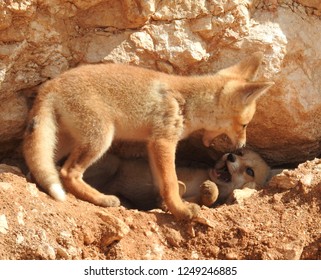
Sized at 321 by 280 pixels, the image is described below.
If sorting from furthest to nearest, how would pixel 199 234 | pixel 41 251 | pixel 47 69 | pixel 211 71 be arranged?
pixel 211 71 → pixel 47 69 → pixel 199 234 → pixel 41 251

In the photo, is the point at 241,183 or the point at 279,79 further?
the point at 241,183

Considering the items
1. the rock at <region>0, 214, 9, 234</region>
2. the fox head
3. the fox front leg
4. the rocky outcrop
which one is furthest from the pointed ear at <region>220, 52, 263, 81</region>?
the rock at <region>0, 214, 9, 234</region>

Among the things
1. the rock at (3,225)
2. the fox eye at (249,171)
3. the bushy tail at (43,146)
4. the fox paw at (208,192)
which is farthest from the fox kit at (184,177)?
the rock at (3,225)

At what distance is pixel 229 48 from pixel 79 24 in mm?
1382

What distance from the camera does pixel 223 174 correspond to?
6754mm

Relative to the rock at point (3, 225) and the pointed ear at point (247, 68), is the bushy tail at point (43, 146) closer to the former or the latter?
the rock at point (3, 225)

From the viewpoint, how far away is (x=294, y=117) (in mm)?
6363

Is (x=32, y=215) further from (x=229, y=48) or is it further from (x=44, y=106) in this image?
(x=229, y=48)

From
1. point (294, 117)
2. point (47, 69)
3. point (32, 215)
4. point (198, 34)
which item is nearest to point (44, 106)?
point (47, 69)

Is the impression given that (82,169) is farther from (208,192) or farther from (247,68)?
(247,68)

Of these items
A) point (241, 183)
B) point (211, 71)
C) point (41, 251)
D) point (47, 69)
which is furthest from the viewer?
point (241, 183)

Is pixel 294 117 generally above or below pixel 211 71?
below

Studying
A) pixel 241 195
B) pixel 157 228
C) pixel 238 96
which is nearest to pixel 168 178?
pixel 157 228

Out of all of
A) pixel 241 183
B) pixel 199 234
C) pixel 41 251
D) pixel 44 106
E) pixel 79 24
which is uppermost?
pixel 79 24
